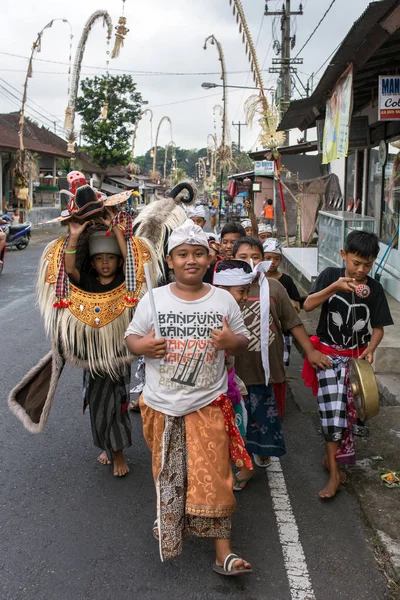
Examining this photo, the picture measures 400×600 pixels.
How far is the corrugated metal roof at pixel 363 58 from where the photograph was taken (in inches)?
232

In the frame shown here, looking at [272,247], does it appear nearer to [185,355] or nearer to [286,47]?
[185,355]

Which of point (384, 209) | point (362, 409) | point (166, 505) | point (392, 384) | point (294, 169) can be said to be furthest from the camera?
point (294, 169)

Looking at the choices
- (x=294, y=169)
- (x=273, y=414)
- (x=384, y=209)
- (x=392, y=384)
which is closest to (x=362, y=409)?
(x=273, y=414)

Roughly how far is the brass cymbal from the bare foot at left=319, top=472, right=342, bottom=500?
0.47 metres

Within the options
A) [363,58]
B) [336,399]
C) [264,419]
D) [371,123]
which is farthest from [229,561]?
[371,123]

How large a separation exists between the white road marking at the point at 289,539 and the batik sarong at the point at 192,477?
1.28 feet

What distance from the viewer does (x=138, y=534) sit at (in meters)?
3.41

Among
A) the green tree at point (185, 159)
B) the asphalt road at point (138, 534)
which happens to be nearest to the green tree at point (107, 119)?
the asphalt road at point (138, 534)

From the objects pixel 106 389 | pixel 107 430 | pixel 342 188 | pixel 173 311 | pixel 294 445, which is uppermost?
pixel 342 188

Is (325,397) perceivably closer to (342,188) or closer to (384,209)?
(384,209)

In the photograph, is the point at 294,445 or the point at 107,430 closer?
the point at 107,430

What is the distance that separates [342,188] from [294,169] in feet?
24.8

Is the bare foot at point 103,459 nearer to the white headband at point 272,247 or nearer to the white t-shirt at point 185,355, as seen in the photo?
the white t-shirt at point 185,355

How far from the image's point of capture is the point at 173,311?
2986 millimetres
